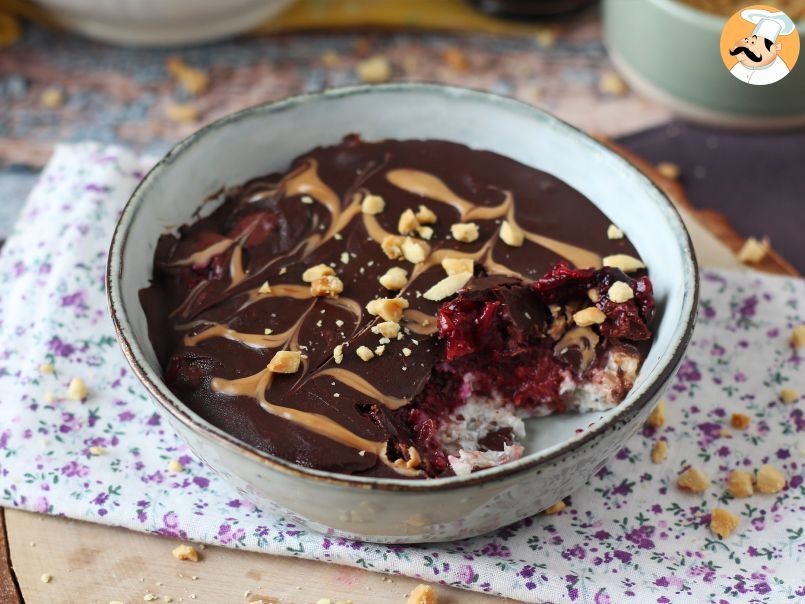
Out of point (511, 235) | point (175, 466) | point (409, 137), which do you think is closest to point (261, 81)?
point (409, 137)

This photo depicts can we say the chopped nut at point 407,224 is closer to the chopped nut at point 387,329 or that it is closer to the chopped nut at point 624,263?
the chopped nut at point 387,329

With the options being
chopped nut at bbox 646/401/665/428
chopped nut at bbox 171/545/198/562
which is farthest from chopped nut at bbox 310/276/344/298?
chopped nut at bbox 646/401/665/428

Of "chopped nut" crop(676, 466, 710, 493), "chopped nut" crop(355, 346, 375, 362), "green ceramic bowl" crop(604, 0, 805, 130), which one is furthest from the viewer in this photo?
"green ceramic bowl" crop(604, 0, 805, 130)

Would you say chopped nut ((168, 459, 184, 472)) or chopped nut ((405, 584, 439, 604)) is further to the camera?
chopped nut ((168, 459, 184, 472))

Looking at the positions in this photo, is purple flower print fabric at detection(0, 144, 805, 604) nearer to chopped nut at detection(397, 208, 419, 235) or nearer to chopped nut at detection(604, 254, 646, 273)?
chopped nut at detection(604, 254, 646, 273)

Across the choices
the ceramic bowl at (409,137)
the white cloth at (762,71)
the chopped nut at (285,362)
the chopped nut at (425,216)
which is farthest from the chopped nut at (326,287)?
the white cloth at (762,71)

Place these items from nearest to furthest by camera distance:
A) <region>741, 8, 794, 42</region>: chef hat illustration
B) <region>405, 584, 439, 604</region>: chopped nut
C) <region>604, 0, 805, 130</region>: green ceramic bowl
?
<region>405, 584, 439, 604</region>: chopped nut → <region>741, 8, 794, 42</region>: chef hat illustration → <region>604, 0, 805, 130</region>: green ceramic bowl

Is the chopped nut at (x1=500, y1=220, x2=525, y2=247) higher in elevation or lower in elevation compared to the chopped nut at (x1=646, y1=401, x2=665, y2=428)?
higher
